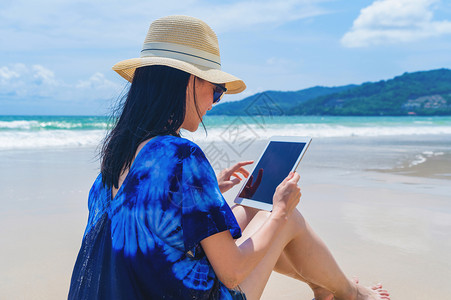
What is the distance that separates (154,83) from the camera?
1.47 m

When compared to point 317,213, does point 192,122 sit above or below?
above

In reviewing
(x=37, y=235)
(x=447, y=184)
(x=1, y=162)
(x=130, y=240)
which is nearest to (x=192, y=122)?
(x=130, y=240)

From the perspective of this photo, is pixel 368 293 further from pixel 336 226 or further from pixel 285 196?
pixel 336 226

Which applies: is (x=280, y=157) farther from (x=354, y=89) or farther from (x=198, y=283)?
(x=354, y=89)

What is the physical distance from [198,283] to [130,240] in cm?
25

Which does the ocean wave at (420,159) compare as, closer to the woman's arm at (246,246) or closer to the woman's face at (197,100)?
the woman's arm at (246,246)

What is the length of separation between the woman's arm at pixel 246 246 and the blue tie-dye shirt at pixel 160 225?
0.16ft

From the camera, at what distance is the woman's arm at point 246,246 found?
1371 mm

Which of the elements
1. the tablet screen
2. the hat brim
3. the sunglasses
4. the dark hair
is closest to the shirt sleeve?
the dark hair

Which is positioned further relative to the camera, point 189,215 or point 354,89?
point 354,89

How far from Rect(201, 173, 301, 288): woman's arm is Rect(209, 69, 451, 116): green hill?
52790 mm

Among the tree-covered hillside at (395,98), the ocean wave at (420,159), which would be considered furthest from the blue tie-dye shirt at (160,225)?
the tree-covered hillside at (395,98)

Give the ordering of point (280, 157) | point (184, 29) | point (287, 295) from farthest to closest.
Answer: point (287, 295) < point (280, 157) < point (184, 29)

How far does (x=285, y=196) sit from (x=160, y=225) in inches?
21.2
